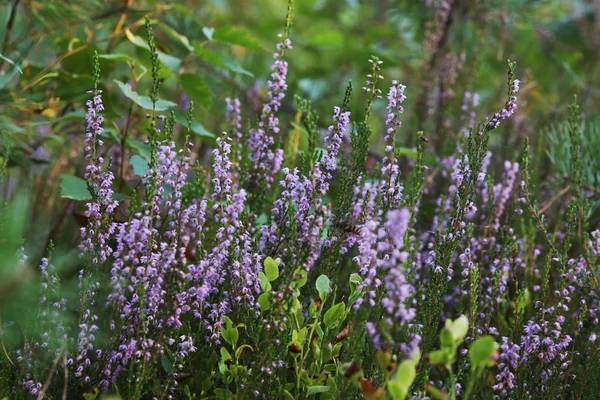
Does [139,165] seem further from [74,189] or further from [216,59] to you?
[216,59]

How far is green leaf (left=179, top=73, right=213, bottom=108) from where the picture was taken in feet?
8.05

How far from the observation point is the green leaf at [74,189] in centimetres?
201

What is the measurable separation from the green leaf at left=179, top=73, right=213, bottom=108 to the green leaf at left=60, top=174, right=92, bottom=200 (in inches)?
22.5

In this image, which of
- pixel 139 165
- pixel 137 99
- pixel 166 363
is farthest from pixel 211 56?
pixel 166 363

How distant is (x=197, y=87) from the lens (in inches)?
97.4

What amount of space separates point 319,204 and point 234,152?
2.00 feet

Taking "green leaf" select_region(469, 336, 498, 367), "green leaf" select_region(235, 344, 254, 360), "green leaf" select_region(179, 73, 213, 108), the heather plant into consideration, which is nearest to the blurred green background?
"green leaf" select_region(179, 73, 213, 108)

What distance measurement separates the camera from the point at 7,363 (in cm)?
156

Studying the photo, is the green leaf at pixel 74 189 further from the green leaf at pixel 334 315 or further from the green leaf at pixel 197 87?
the green leaf at pixel 334 315

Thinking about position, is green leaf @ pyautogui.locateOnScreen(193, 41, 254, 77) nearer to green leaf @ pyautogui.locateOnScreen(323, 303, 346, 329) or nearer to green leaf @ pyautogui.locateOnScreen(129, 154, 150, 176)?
green leaf @ pyautogui.locateOnScreen(129, 154, 150, 176)

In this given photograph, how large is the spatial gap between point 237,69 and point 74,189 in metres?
0.74

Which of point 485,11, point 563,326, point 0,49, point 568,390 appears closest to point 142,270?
point 563,326

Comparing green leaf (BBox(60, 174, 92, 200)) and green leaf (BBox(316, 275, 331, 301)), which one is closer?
green leaf (BBox(316, 275, 331, 301))

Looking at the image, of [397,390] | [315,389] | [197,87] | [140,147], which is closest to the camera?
[397,390]
